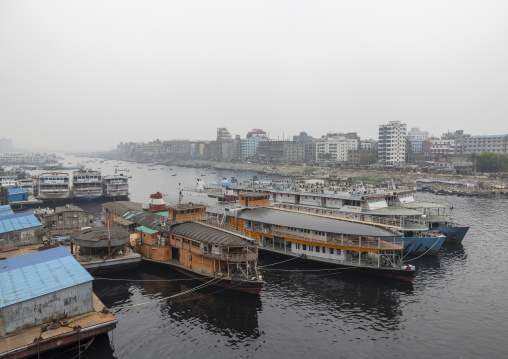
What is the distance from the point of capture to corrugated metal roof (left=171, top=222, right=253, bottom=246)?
3491 cm

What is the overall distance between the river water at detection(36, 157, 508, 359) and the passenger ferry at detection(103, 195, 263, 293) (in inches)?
57.6

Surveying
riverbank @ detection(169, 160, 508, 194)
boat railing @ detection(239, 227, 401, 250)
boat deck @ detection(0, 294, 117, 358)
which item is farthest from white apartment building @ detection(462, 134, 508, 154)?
boat deck @ detection(0, 294, 117, 358)

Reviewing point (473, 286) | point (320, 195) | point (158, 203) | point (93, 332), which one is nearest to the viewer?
point (93, 332)

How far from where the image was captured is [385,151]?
181375mm

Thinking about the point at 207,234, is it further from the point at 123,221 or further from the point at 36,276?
the point at 123,221

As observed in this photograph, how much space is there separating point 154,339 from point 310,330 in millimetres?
12699

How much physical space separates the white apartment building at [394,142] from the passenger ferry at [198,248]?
499 ft

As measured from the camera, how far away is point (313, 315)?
31.2 m

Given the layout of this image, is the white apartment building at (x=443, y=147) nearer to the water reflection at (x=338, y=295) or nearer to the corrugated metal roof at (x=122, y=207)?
the water reflection at (x=338, y=295)

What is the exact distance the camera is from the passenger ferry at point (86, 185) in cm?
10262

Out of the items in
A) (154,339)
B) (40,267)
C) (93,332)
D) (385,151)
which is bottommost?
(154,339)

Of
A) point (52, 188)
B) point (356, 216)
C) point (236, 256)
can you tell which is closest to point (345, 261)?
point (356, 216)

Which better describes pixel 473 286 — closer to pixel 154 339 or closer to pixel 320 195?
pixel 320 195

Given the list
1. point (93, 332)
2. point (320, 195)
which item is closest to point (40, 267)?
point (93, 332)
